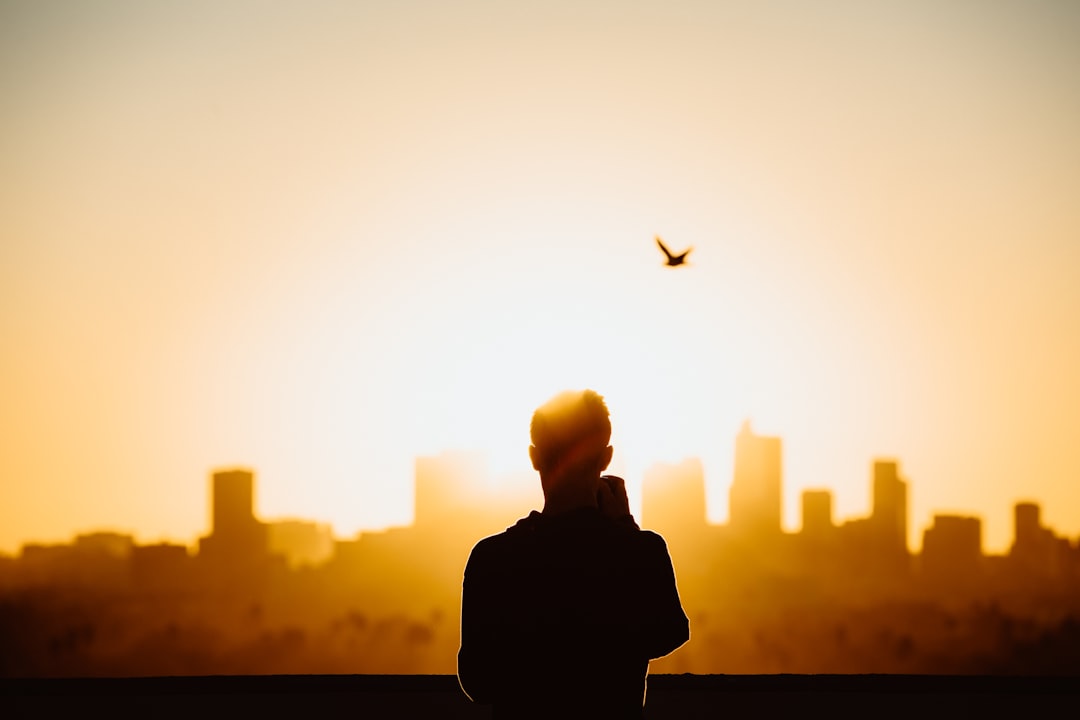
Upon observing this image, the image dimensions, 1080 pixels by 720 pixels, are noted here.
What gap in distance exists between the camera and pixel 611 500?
97.3 inches

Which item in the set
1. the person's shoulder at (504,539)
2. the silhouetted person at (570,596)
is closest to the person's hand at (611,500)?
the silhouetted person at (570,596)

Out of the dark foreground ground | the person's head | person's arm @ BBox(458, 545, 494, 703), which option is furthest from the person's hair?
the dark foreground ground

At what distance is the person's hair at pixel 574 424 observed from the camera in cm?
240

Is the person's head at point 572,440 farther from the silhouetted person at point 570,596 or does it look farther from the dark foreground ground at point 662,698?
the dark foreground ground at point 662,698

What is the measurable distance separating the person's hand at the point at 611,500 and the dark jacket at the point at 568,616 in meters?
0.02

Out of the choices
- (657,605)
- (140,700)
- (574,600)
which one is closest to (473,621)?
(574,600)

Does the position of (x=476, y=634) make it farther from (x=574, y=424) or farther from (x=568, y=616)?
(x=574, y=424)

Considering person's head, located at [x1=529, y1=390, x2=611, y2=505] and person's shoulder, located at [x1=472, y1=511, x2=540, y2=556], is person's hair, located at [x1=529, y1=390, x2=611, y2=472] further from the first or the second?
person's shoulder, located at [x1=472, y1=511, x2=540, y2=556]

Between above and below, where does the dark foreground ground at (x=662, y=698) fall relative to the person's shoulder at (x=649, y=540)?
below

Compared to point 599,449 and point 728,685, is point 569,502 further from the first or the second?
point 728,685

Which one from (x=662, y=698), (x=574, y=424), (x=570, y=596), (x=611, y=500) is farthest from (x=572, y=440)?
(x=662, y=698)

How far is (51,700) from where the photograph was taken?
22.9ft

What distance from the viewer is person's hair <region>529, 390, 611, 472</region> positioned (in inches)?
94.3

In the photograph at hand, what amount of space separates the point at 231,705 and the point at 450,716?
134 centimetres
